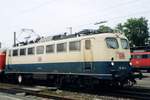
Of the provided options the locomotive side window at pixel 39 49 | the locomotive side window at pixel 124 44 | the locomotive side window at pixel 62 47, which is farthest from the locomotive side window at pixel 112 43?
the locomotive side window at pixel 39 49

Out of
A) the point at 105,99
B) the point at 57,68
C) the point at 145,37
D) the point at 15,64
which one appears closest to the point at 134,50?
the point at 15,64

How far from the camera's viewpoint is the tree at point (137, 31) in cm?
8238

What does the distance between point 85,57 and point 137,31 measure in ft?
220

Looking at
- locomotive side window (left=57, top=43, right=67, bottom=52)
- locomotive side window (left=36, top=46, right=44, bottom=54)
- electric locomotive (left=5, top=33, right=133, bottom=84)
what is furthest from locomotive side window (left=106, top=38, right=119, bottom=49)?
locomotive side window (left=36, top=46, right=44, bottom=54)

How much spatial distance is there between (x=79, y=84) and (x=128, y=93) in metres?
2.85

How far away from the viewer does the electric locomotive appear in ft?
60.9

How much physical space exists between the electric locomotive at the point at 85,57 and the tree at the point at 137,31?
5986 cm

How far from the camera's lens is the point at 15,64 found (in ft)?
91.3

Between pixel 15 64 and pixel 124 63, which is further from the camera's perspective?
pixel 15 64

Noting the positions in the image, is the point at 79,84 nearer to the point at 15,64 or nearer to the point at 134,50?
the point at 15,64

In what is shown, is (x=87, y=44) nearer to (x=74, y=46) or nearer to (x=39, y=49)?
(x=74, y=46)

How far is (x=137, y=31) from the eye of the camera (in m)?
84.6

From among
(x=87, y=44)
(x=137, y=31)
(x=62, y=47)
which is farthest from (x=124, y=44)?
(x=137, y=31)

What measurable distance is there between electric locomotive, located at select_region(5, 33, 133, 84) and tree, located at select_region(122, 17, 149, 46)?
196 feet
